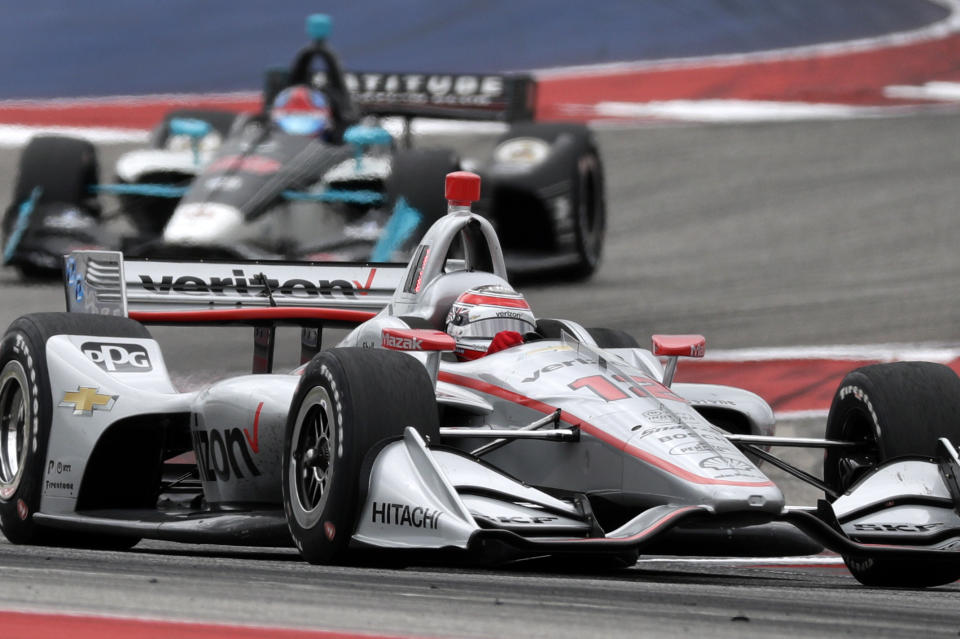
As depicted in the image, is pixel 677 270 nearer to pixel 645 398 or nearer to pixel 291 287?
pixel 291 287

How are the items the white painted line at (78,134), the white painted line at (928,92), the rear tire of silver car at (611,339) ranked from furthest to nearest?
the white painted line at (928,92)
the white painted line at (78,134)
the rear tire of silver car at (611,339)

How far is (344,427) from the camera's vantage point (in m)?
6.71

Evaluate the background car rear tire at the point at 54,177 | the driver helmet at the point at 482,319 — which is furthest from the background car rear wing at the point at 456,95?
the driver helmet at the point at 482,319

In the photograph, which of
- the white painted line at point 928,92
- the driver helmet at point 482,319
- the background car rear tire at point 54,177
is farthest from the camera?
the white painted line at point 928,92

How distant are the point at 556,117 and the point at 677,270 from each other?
7946 mm

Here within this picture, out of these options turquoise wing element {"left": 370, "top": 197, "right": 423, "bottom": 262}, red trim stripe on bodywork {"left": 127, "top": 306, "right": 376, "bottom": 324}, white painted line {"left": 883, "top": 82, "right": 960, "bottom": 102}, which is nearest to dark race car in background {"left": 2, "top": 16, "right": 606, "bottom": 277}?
turquoise wing element {"left": 370, "top": 197, "right": 423, "bottom": 262}

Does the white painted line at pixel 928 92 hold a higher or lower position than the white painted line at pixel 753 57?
lower

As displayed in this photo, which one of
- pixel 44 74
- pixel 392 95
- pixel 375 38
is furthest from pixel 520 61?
pixel 392 95

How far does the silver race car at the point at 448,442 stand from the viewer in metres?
6.68

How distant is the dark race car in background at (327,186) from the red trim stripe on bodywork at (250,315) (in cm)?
631

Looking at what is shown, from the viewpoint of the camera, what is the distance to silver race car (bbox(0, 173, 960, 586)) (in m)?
6.68

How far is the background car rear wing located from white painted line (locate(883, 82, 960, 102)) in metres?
9.64

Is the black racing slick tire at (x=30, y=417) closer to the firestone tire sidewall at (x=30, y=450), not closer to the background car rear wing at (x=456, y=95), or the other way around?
the firestone tire sidewall at (x=30, y=450)

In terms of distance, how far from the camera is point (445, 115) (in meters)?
18.2
